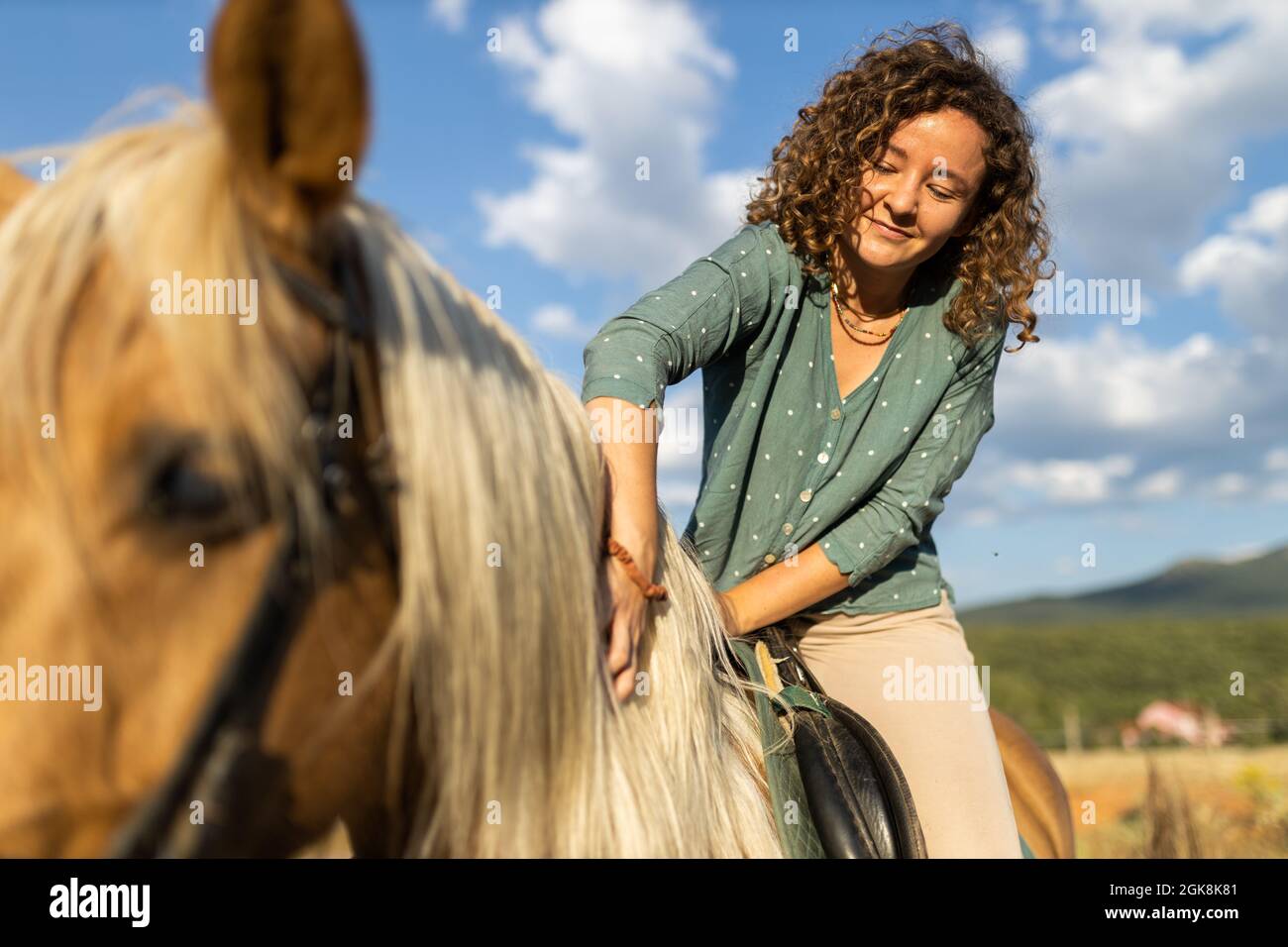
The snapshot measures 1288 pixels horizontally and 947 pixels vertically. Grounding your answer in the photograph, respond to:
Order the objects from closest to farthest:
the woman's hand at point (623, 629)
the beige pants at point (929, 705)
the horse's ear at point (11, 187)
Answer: the horse's ear at point (11, 187) → the woman's hand at point (623, 629) → the beige pants at point (929, 705)

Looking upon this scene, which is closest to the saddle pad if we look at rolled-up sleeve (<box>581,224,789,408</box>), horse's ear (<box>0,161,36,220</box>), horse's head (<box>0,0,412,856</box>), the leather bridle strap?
rolled-up sleeve (<box>581,224,789,408</box>)

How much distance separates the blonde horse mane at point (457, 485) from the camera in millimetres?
1045

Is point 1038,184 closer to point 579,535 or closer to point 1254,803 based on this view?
point 579,535

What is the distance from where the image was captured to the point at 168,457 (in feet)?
3.27

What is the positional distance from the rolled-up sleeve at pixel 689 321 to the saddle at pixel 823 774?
63 centimetres

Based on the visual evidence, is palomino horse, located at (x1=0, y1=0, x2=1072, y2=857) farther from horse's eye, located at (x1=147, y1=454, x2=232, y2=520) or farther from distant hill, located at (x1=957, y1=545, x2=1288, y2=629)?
distant hill, located at (x1=957, y1=545, x2=1288, y2=629)

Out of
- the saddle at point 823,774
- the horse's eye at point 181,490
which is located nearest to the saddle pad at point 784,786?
the saddle at point 823,774

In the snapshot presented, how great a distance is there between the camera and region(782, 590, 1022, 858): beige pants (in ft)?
7.25

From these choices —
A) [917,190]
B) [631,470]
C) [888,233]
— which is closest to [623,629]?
[631,470]

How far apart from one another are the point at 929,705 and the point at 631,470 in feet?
3.79

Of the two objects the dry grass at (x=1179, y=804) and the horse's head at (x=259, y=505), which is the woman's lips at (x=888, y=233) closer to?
the horse's head at (x=259, y=505)

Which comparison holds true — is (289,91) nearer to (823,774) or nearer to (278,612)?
(278,612)
